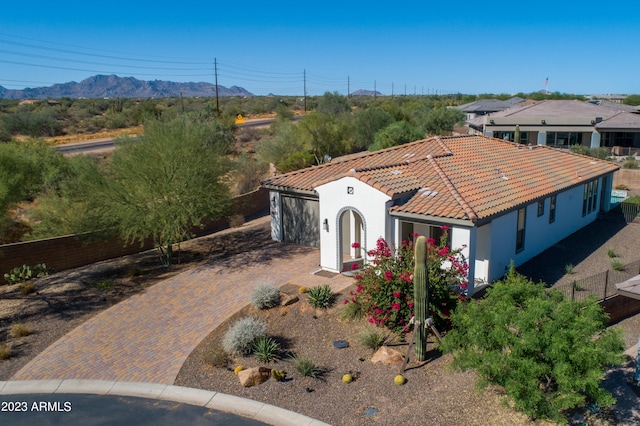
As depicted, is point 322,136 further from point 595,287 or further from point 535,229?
point 595,287

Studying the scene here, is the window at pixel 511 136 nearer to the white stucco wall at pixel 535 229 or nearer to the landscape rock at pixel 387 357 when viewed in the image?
the white stucco wall at pixel 535 229

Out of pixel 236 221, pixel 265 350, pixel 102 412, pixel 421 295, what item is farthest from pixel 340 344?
pixel 236 221

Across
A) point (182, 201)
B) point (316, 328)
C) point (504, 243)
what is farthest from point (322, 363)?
point (182, 201)

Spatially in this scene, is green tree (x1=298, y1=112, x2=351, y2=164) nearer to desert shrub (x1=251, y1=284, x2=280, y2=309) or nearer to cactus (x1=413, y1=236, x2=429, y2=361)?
desert shrub (x1=251, y1=284, x2=280, y2=309)

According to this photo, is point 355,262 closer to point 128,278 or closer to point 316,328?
point 316,328

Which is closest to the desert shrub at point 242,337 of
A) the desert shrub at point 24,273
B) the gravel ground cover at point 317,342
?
the gravel ground cover at point 317,342

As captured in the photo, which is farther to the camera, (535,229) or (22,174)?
(22,174)

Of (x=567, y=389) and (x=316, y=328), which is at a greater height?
(x=567, y=389)

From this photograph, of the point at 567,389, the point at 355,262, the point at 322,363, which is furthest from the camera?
the point at 355,262
